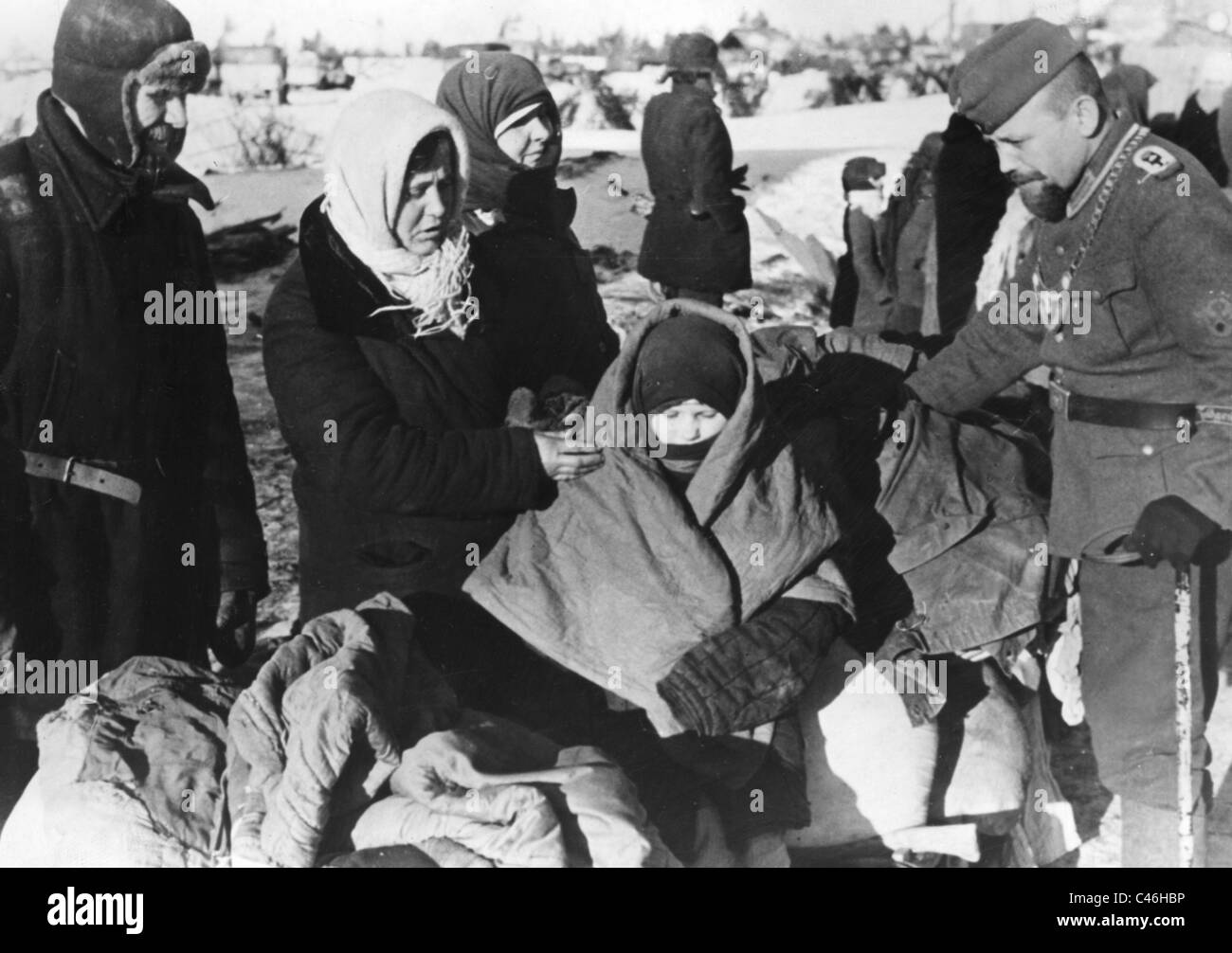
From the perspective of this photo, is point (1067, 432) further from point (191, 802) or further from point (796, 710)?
point (191, 802)

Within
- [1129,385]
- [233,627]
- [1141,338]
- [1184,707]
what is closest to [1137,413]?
[1129,385]

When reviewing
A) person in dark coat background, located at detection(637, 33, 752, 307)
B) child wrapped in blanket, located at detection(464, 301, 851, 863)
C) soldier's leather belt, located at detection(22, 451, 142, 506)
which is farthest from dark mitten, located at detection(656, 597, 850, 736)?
soldier's leather belt, located at detection(22, 451, 142, 506)

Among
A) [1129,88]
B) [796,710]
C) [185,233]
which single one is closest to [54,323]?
[185,233]

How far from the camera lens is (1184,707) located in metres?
3.66

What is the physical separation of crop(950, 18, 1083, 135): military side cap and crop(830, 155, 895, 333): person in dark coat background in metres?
0.70

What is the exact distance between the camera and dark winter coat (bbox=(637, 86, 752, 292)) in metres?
4.09

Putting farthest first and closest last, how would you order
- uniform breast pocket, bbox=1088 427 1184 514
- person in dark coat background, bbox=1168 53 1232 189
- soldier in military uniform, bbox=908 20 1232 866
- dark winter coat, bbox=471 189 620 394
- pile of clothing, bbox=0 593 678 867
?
person in dark coat background, bbox=1168 53 1232 189 < dark winter coat, bbox=471 189 620 394 < uniform breast pocket, bbox=1088 427 1184 514 < soldier in military uniform, bbox=908 20 1232 866 < pile of clothing, bbox=0 593 678 867

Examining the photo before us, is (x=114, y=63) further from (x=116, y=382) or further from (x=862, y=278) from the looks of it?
(x=862, y=278)

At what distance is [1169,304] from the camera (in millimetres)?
3502

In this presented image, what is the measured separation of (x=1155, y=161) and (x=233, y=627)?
2.39 m

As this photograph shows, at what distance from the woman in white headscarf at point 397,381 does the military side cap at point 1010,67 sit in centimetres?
116

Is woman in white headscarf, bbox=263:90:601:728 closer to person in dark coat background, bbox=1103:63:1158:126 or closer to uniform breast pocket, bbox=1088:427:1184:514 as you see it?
uniform breast pocket, bbox=1088:427:1184:514

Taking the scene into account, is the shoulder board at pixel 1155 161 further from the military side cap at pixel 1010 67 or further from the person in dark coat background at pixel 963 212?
Answer: the person in dark coat background at pixel 963 212

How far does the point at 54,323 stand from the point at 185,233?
0.37 metres
